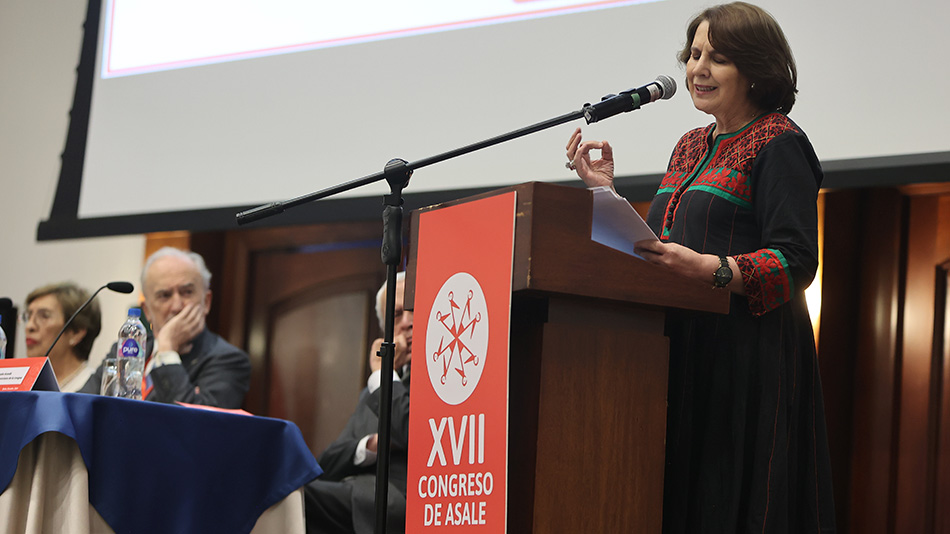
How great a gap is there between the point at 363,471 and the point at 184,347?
108 cm

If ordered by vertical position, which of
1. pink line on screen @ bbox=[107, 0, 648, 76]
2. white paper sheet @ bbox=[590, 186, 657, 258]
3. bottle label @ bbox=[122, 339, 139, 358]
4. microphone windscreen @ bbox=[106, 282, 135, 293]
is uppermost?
pink line on screen @ bbox=[107, 0, 648, 76]

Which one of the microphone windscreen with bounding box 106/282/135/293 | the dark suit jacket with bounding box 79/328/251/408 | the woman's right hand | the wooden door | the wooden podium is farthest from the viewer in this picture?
the wooden door

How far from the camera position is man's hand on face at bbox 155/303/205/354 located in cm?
390

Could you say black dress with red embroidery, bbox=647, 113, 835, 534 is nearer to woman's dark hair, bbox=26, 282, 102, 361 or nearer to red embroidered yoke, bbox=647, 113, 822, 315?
red embroidered yoke, bbox=647, 113, 822, 315

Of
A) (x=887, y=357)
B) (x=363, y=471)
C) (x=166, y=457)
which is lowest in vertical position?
(x=363, y=471)

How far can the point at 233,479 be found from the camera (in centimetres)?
220

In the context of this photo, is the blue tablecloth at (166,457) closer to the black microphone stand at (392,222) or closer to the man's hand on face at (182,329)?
the black microphone stand at (392,222)

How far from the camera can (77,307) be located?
4344mm

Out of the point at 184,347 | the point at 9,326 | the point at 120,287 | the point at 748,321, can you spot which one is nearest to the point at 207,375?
the point at 184,347

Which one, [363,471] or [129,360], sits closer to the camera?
[129,360]

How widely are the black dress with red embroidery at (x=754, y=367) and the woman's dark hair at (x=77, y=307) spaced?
339 centimetres

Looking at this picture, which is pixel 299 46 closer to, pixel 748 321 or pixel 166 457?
pixel 166 457

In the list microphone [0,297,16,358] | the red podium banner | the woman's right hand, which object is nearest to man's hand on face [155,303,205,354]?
microphone [0,297,16,358]

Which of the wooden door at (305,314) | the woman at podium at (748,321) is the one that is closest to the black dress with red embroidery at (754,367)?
the woman at podium at (748,321)
